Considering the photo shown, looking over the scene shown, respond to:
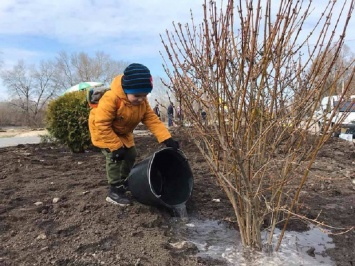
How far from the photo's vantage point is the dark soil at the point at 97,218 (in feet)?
9.20

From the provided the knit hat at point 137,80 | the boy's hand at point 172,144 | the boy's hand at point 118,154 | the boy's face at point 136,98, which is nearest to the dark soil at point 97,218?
the boy's hand at point 118,154

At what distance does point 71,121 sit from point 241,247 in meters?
5.88

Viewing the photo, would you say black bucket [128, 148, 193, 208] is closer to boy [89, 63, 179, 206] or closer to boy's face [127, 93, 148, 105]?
boy [89, 63, 179, 206]

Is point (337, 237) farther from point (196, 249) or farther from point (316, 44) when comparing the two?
point (316, 44)

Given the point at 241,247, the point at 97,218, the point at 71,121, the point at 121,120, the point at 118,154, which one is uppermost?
the point at 121,120

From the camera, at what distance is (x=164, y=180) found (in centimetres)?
433

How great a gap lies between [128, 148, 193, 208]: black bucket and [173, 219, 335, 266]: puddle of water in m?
0.34

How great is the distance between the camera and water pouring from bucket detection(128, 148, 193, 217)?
11.8 ft

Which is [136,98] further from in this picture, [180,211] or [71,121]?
[71,121]

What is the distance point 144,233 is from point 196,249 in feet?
1.49

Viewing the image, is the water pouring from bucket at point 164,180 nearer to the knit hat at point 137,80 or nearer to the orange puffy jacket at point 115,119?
the orange puffy jacket at point 115,119

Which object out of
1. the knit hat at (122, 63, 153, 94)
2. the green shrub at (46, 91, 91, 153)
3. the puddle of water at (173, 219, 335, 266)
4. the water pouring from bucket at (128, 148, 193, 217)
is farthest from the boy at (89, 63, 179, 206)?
the green shrub at (46, 91, 91, 153)

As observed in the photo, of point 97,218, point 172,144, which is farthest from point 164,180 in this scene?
point 97,218

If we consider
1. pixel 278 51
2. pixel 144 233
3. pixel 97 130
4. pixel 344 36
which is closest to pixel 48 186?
pixel 97 130
